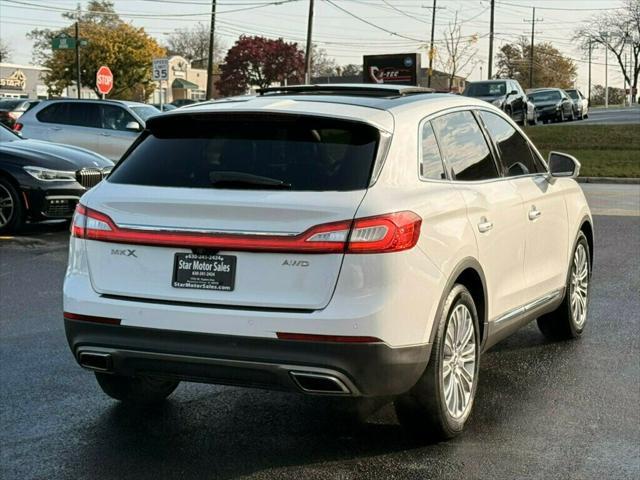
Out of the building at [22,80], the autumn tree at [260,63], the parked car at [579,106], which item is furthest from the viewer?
the building at [22,80]

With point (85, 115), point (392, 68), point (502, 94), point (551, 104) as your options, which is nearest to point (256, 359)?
point (85, 115)

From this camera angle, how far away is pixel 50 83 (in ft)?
249

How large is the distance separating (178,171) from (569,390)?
2684mm

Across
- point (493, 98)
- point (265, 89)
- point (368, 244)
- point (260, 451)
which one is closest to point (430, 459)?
point (260, 451)

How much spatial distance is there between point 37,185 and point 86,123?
717 centimetres

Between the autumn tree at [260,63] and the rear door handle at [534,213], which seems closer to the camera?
the rear door handle at [534,213]

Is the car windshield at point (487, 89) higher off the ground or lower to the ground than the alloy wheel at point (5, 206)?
higher

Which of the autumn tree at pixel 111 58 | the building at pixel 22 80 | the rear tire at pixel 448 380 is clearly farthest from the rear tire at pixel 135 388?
the building at pixel 22 80

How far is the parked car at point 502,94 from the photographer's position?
33469mm

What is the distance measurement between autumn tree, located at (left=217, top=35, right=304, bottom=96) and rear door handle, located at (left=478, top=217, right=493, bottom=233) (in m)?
84.5

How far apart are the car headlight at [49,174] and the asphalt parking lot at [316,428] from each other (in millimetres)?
5721

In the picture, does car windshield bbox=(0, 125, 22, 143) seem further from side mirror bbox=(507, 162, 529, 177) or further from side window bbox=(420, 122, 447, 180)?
side window bbox=(420, 122, 447, 180)

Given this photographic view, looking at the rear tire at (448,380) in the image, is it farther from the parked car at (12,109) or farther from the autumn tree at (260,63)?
the autumn tree at (260,63)

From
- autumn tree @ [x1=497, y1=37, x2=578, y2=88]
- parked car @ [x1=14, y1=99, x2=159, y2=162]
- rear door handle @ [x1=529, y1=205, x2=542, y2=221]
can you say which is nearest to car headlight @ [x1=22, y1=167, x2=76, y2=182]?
parked car @ [x1=14, y1=99, x2=159, y2=162]
